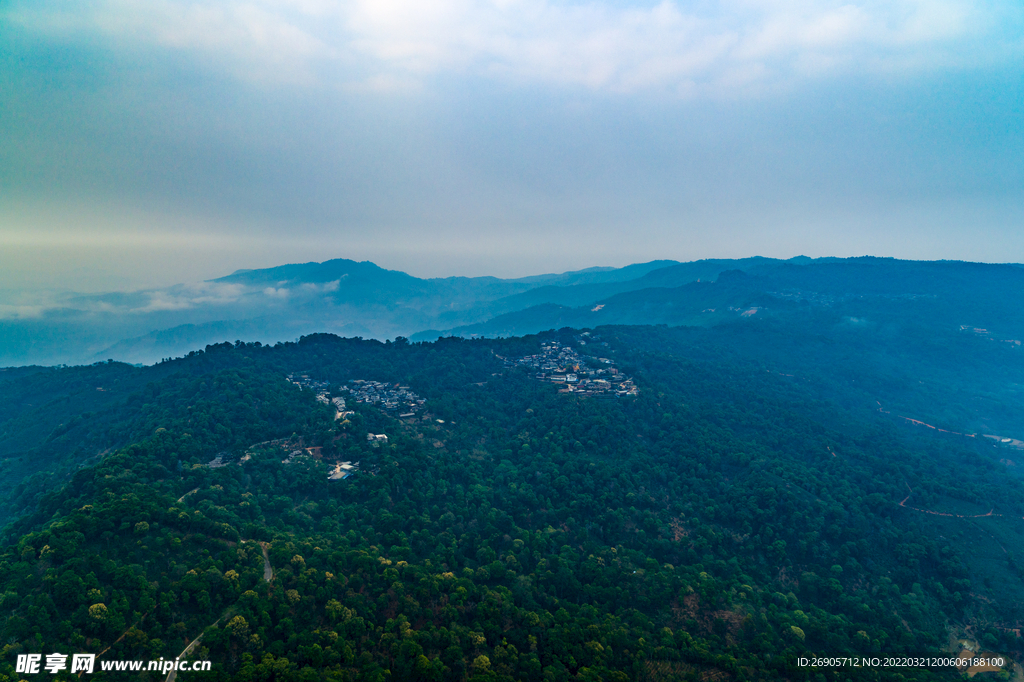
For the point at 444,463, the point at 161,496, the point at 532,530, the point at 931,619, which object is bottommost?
the point at 931,619

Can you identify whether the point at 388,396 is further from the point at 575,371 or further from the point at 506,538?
the point at 506,538

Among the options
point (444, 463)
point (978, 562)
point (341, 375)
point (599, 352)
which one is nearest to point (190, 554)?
point (444, 463)

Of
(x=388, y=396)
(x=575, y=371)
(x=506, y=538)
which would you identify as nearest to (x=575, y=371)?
(x=575, y=371)

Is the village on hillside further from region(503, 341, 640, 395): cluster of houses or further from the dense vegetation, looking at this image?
the dense vegetation

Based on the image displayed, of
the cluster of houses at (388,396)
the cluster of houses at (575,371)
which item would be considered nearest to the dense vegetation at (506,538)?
the cluster of houses at (388,396)

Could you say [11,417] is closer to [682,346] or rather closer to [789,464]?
[789,464]

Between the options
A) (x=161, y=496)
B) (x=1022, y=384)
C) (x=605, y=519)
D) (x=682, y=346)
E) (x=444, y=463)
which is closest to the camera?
(x=161, y=496)

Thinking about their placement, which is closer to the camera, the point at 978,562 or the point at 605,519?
the point at 978,562
